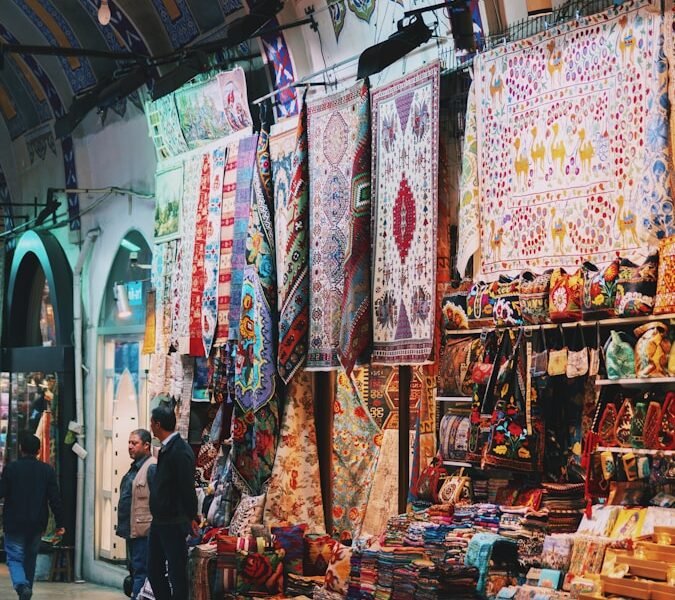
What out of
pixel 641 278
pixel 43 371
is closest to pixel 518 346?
pixel 641 278

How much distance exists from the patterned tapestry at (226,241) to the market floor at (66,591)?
295 cm

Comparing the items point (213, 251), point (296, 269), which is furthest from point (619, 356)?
point (213, 251)

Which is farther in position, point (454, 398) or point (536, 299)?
point (454, 398)

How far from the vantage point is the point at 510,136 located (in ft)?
22.8

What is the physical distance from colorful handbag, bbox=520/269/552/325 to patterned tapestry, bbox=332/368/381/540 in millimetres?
1788

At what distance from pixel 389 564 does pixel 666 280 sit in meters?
2.13

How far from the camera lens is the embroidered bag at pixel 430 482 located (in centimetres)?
715

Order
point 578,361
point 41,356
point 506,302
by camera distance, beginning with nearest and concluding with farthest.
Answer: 1. point 578,361
2. point 506,302
3. point 41,356

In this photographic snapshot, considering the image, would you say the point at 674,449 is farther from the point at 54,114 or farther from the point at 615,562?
the point at 54,114

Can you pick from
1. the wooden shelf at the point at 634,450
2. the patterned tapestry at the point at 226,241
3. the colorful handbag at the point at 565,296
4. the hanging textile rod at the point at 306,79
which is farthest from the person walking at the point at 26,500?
the wooden shelf at the point at 634,450

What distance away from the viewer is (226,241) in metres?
9.56

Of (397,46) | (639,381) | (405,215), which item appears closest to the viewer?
(639,381)

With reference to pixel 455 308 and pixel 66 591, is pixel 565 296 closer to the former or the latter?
pixel 455 308

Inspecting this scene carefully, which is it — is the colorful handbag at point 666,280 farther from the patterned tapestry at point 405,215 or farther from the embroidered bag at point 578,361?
the patterned tapestry at point 405,215
